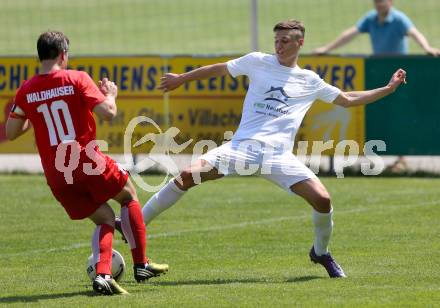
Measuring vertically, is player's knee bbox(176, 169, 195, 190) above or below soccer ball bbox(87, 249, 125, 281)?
above

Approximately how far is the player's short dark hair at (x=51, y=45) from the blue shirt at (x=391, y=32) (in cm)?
917

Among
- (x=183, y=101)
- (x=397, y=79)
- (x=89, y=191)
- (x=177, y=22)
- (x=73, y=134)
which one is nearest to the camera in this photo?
(x=73, y=134)

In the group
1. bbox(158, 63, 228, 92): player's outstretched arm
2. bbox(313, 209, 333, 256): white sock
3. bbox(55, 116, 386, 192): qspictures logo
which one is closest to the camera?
bbox(313, 209, 333, 256): white sock

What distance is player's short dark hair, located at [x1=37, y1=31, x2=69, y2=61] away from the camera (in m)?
8.01

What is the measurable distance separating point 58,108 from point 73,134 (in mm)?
216

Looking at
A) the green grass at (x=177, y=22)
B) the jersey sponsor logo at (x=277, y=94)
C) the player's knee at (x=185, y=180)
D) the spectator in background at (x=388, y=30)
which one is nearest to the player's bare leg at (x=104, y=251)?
the player's knee at (x=185, y=180)

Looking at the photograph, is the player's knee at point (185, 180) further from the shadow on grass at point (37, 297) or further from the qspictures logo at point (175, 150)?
the qspictures logo at point (175, 150)

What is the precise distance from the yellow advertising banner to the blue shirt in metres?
0.87

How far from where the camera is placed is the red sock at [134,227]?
28.3 ft

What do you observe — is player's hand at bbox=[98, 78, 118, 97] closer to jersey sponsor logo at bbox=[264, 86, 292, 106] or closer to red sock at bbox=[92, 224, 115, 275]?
red sock at bbox=[92, 224, 115, 275]

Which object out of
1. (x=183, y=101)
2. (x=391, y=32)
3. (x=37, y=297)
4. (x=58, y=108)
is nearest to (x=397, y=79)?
(x=58, y=108)

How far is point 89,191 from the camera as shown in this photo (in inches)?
326

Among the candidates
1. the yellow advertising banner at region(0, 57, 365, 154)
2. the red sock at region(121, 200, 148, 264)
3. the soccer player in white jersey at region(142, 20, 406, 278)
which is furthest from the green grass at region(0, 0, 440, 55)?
the red sock at region(121, 200, 148, 264)

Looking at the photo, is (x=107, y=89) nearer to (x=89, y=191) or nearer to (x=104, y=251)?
(x=89, y=191)
